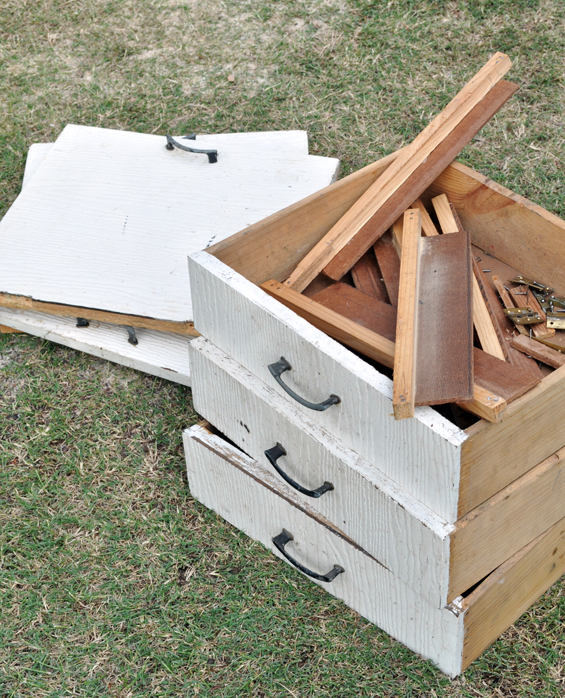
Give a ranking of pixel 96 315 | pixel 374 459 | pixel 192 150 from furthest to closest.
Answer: pixel 192 150 → pixel 96 315 → pixel 374 459

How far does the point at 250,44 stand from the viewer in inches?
167

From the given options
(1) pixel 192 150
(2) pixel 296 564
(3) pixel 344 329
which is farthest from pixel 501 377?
(1) pixel 192 150

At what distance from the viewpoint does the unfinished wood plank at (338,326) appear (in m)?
1.82

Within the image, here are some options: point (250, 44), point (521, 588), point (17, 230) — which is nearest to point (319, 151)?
point (250, 44)

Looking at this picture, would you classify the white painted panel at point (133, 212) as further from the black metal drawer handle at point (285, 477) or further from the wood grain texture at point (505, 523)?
the wood grain texture at point (505, 523)

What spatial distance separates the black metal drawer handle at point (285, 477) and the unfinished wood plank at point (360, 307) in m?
0.39

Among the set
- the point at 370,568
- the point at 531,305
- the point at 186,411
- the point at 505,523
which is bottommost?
the point at 186,411

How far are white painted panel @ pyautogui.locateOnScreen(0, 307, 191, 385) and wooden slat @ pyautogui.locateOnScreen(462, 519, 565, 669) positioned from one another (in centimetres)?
123

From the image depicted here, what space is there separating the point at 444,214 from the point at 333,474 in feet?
2.79

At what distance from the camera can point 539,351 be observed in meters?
1.97

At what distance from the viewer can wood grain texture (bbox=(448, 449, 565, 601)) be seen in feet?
5.60

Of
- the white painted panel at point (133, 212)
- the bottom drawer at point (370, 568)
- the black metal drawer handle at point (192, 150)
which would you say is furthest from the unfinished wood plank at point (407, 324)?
the black metal drawer handle at point (192, 150)

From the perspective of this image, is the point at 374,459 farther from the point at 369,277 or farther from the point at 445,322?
the point at 369,277

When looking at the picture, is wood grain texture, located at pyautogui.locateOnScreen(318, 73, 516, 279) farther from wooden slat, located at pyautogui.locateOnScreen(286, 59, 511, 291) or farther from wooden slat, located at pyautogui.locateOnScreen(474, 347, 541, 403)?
wooden slat, located at pyautogui.locateOnScreen(474, 347, 541, 403)
